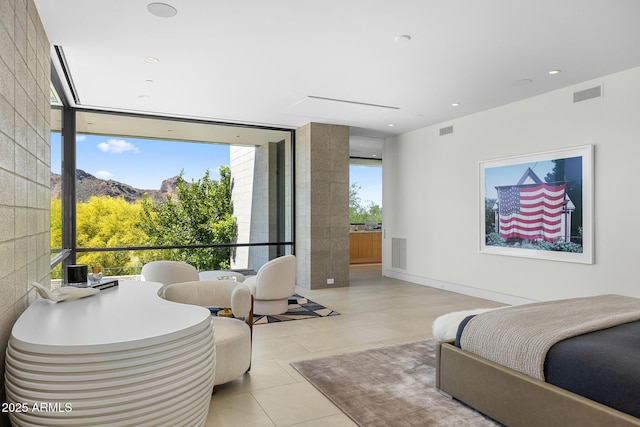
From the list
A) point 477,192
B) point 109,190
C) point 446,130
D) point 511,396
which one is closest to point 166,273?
point 109,190

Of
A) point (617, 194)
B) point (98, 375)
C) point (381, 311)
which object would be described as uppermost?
point (617, 194)

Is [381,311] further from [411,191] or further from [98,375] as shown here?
[98,375]

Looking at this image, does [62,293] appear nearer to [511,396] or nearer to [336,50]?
[511,396]

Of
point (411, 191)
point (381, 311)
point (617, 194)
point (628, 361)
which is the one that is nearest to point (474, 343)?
point (628, 361)

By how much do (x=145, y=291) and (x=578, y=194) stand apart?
16.7 ft

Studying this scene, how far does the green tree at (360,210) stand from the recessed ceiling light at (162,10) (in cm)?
914

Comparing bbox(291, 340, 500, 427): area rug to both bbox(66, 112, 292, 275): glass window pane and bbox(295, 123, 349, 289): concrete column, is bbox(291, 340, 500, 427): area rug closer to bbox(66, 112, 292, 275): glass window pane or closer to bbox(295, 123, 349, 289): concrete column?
bbox(295, 123, 349, 289): concrete column

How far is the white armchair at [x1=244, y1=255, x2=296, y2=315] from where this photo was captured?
17.5 ft

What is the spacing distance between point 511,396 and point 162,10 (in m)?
3.76

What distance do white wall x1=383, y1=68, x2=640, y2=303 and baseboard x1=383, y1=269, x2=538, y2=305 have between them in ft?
0.06

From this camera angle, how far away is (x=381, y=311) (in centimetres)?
565

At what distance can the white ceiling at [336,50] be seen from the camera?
334 cm

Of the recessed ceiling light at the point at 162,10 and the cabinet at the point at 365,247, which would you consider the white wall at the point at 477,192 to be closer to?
the cabinet at the point at 365,247

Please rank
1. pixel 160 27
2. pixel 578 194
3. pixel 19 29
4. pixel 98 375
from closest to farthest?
pixel 98 375 → pixel 19 29 → pixel 160 27 → pixel 578 194
